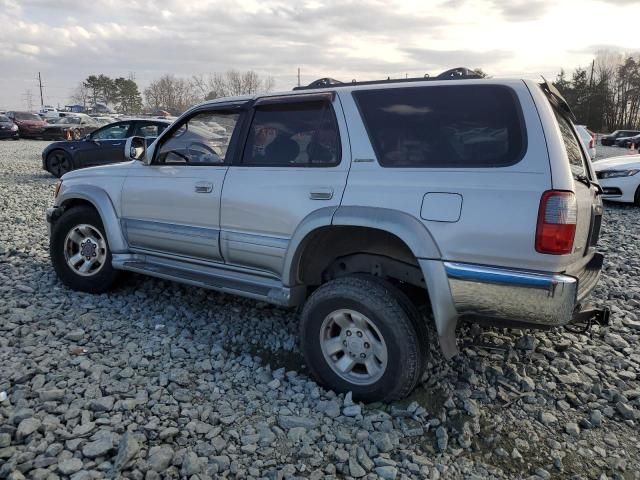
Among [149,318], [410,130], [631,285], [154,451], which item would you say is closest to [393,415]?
[154,451]

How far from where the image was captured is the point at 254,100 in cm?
392

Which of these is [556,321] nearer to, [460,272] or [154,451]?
[460,272]

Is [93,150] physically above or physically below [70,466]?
above

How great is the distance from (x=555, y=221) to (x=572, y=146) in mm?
973

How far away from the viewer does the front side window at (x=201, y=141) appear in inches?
158

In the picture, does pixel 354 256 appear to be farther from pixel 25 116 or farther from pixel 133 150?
pixel 25 116

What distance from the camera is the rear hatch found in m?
2.65

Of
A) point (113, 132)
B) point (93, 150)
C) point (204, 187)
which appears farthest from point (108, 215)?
point (93, 150)

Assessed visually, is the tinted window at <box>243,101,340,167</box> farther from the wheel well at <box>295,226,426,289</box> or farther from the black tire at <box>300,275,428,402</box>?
the black tire at <box>300,275,428,402</box>

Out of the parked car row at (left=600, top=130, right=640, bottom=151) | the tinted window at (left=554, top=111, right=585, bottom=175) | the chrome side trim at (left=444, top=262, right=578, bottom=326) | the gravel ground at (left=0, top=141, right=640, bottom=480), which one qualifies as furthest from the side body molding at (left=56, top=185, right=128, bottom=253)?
the parked car row at (left=600, top=130, right=640, bottom=151)

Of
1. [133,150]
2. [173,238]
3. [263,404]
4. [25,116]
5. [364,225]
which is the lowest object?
[263,404]

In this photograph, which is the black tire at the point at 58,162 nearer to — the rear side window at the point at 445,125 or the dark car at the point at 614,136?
the rear side window at the point at 445,125

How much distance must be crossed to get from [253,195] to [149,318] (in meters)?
1.63

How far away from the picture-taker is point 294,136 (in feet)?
11.9
